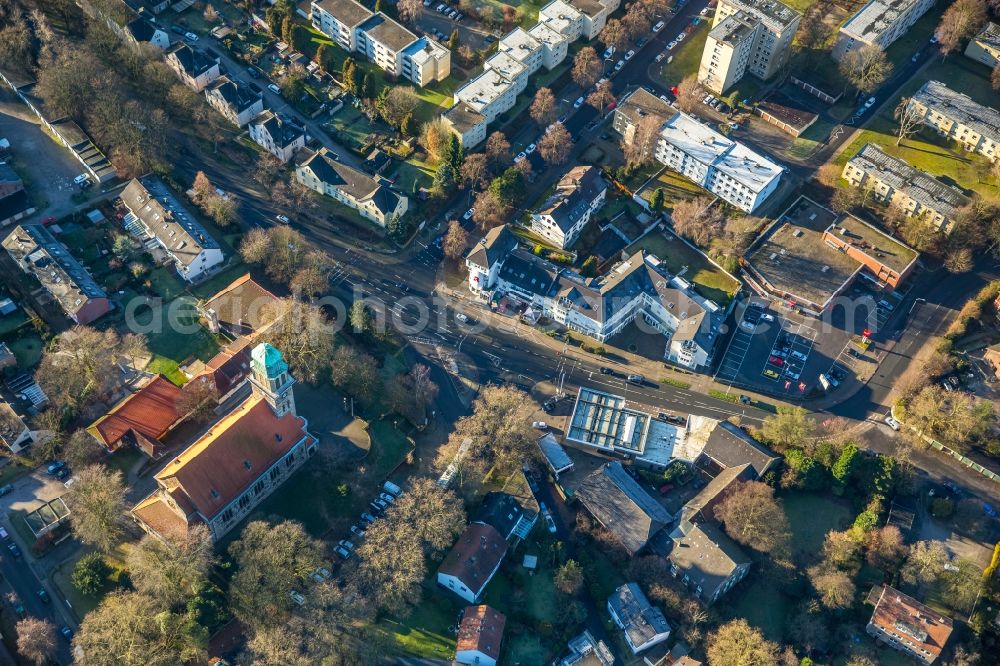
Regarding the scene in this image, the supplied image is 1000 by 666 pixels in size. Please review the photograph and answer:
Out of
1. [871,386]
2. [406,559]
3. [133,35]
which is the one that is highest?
[133,35]

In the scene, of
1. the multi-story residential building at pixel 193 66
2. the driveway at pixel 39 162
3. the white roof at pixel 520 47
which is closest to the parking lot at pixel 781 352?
the white roof at pixel 520 47

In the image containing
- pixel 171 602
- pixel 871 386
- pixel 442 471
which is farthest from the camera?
pixel 871 386

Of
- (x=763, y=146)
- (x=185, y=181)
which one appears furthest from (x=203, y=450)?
(x=763, y=146)

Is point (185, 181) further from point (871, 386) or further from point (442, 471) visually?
point (871, 386)

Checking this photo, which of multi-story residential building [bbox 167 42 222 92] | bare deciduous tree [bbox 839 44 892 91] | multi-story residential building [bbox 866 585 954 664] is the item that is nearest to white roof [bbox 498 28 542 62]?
multi-story residential building [bbox 167 42 222 92]

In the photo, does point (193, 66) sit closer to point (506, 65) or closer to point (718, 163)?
point (506, 65)

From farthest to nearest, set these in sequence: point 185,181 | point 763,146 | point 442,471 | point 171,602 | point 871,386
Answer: point 763,146 < point 185,181 < point 871,386 < point 442,471 < point 171,602

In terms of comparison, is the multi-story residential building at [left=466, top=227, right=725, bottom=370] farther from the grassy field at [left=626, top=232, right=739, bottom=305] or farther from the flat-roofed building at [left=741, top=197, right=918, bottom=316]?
the flat-roofed building at [left=741, top=197, right=918, bottom=316]

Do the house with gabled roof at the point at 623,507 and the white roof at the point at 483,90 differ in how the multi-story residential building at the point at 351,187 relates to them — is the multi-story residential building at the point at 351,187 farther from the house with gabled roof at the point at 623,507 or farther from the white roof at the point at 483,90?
the house with gabled roof at the point at 623,507
